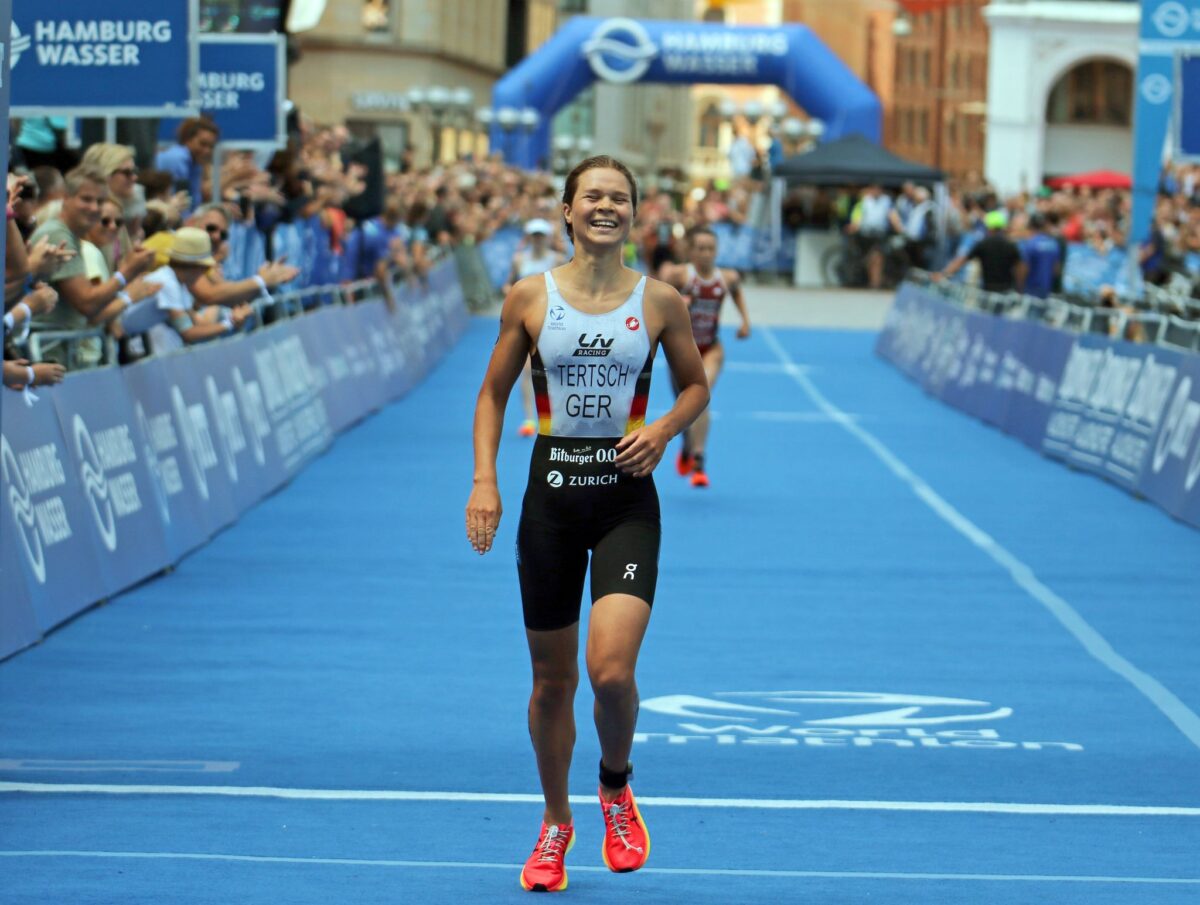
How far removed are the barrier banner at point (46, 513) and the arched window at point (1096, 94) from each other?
249 feet

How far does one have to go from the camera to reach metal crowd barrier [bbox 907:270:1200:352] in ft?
57.6

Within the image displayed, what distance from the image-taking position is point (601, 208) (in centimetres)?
643

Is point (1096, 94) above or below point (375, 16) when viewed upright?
below

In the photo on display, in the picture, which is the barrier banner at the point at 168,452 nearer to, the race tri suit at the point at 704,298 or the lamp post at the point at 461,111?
the race tri suit at the point at 704,298

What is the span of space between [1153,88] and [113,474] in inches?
555

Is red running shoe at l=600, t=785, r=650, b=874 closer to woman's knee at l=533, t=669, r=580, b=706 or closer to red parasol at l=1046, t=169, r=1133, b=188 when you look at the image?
woman's knee at l=533, t=669, r=580, b=706

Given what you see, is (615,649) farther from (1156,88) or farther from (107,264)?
(1156,88)

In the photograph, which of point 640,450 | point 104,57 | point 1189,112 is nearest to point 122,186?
point 104,57

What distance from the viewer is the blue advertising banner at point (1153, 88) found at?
71.4ft

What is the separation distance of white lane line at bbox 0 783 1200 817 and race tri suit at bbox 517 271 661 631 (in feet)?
4.43

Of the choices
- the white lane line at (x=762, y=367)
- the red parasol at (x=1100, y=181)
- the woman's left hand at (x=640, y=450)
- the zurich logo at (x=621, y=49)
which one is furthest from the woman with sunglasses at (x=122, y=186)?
the red parasol at (x=1100, y=181)

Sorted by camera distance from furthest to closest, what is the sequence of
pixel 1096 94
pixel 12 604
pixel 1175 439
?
pixel 1096 94
pixel 1175 439
pixel 12 604

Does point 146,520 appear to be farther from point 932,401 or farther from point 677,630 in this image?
point 932,401

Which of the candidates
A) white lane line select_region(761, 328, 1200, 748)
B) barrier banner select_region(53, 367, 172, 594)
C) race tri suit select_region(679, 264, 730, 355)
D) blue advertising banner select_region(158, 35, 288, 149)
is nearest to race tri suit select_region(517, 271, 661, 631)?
white lane line select_region(761, 328, 1200, 748)
